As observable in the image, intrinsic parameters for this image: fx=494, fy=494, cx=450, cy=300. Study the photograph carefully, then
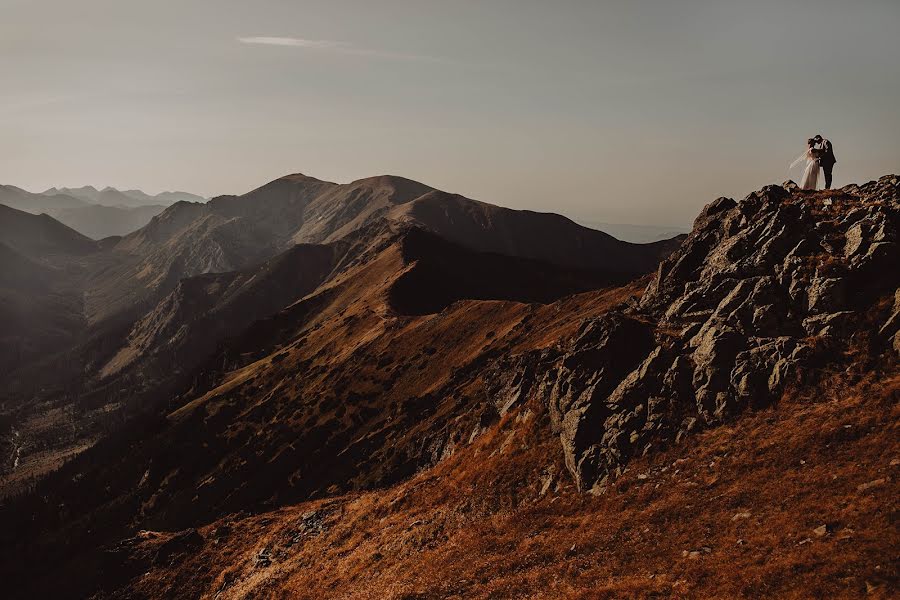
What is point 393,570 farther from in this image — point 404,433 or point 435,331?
point 435,331

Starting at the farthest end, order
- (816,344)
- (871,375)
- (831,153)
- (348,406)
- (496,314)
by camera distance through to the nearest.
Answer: (496,314) < (348,406) < (831,153) < (816,344) < (871,375)

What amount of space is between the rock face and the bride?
6.03 feet

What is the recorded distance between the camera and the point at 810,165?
1903 inches

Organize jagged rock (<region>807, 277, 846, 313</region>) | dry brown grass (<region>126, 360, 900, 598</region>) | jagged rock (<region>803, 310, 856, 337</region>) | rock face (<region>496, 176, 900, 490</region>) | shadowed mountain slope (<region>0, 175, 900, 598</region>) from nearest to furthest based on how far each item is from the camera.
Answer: dry brown grass (<region>126, 360, 900, 598</region>), shadowed mountain slope (<region>0, 175, 900, 598</region>), jagged rock (<region>803, 310, 856, 337</region>), rock face (<region>496, 176, 900, 490</region>), jagged rock (<region>807, 277, 846, 313</region>)

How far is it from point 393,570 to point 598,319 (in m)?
30.0

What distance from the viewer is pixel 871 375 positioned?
102 ft

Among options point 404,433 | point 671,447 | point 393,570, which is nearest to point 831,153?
point 671,447

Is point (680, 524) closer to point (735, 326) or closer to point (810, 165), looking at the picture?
point (735, 326)

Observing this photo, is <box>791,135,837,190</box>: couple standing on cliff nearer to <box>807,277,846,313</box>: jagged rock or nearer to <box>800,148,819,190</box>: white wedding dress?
<box>800,148,819,190</box>: white wedding dress

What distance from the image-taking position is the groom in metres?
46.3

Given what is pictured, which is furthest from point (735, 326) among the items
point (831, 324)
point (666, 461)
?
point (666, 461)

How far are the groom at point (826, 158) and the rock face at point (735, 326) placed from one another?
2.55m

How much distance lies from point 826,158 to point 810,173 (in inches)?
76.2

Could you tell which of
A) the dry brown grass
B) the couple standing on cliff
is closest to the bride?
the couple standing on cliff
